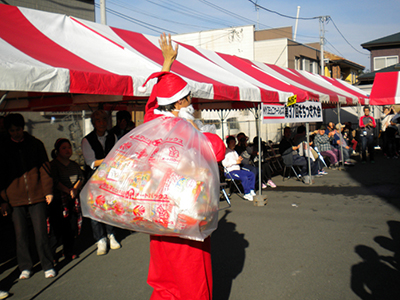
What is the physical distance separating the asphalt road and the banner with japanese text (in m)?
1.84

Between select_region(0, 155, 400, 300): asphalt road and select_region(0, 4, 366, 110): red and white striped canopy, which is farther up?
select_region(0, 4, 366, 110): red and white striped canopy

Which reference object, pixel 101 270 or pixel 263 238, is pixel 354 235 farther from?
pixel 101 270

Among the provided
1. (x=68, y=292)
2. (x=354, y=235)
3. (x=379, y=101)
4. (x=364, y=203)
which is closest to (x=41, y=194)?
(x=68, y=292)

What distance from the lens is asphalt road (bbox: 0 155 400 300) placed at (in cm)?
362

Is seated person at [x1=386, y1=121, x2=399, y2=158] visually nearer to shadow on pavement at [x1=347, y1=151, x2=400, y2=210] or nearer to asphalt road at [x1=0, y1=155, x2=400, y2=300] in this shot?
shadow on pavement at [x1=347, y1=151, x2=400, y2=210]

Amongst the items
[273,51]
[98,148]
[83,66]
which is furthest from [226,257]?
[273,51]

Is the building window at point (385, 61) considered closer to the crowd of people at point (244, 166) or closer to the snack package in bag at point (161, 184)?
the crowd of people at point (244, 166)

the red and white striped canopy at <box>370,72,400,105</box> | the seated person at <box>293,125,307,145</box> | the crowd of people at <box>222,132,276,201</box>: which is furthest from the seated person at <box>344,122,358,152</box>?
the crowd of people at <box>222,132,276,201</box>

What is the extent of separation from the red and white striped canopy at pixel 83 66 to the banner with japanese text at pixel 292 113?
0.61 feet

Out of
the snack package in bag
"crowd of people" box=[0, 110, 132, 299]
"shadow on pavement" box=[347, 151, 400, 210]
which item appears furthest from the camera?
"shadow on pavement" box=[347, 151, 400, 210]

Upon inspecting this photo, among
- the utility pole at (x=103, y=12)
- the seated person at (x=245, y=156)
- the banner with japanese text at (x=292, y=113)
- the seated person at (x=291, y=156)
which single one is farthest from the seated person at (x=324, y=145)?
the utility pole at (x=103, y=12)

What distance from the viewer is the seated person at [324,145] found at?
12.1 metres

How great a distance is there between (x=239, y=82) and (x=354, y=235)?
11.4 ft

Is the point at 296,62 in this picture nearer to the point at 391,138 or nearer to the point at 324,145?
the point at 391,138
